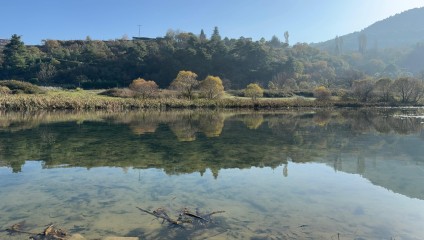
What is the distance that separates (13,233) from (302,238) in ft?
18.4

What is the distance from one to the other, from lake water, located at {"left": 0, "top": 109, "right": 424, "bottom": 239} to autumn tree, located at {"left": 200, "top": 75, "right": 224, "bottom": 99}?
40420mm

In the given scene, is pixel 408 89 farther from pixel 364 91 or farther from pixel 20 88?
pixel 20 88

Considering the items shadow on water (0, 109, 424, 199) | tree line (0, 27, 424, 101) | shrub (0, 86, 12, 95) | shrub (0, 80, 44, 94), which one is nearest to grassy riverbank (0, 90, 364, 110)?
shrub (0, 80, 44, 94)

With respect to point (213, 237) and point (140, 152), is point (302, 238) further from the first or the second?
point (140, 152)

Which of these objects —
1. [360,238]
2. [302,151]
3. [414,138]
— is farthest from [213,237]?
[414,138]

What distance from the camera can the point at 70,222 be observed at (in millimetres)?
7328

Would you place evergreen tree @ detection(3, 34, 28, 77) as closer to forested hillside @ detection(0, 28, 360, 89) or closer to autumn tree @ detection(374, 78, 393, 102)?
forested hillside @ detection(0, 28, 360, 89)

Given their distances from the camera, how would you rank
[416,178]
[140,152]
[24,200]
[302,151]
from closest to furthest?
[24,200]
[416,178]
[140,152]
[302,151]

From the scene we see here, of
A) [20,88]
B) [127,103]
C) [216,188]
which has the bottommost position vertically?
[216,188]

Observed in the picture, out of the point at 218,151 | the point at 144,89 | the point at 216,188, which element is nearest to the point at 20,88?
the point at 144,89

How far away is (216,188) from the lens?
10.2 m

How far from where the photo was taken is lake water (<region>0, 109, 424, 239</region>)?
724 cm

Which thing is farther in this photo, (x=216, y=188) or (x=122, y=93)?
(x=122, y=93)

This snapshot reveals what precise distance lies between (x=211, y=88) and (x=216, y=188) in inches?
1958
